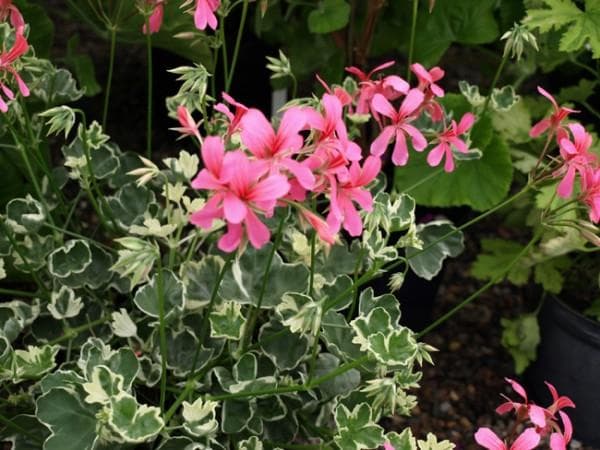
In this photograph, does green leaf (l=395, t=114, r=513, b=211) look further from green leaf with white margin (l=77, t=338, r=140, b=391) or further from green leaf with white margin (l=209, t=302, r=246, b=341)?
green leaf with white margin (l=77, t=338, r=140, b=391)

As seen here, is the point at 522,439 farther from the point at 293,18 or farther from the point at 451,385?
the point at 293,18

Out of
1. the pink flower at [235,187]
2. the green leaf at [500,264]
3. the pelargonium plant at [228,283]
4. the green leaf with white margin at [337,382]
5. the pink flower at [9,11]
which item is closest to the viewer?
the pink flower at [235,187]

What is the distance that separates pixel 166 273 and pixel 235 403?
240 millimetres

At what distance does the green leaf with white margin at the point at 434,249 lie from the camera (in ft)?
5.14

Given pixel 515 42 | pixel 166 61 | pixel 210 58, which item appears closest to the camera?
pixel 515 42

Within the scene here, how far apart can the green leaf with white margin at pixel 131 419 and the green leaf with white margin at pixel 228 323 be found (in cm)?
21

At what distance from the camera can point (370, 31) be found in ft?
6.64

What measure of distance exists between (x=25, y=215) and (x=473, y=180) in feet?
3.10

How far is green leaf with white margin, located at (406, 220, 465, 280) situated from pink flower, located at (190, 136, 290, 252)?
0.64 metres

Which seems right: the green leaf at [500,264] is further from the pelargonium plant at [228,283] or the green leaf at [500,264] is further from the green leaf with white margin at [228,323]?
the green leaf with white margin at [228,323]

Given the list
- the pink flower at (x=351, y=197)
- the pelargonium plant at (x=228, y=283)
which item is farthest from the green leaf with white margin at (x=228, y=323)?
the pink flower at (x=351, y=197)

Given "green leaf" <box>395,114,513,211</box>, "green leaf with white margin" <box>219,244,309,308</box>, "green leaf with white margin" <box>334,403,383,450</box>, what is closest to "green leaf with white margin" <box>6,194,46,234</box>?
"green leaf with white margin" <box>219,244,309,308</box>

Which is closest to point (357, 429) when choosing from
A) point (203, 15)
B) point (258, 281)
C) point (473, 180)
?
point (258, 281)

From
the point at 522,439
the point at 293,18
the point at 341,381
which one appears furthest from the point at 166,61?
the point at 522,439
